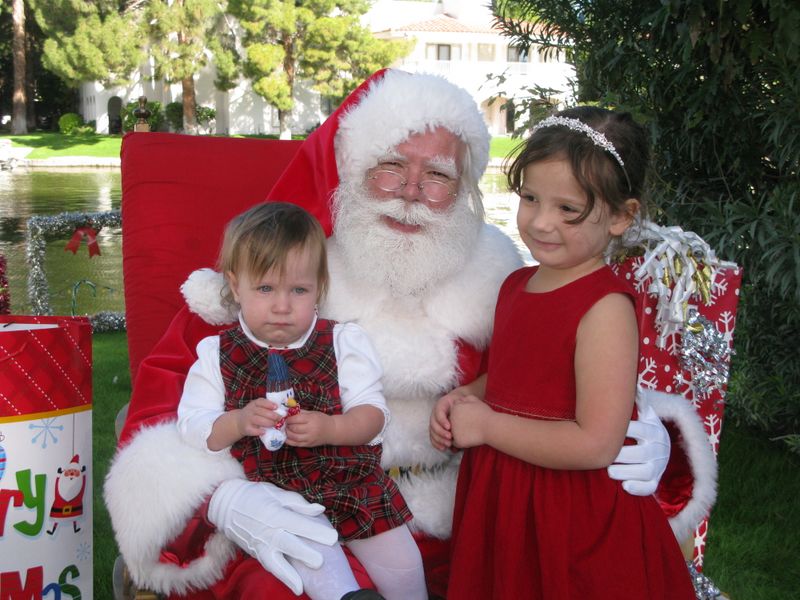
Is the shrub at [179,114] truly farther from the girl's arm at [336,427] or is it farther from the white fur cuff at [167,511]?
the girl's arm at [336,427]

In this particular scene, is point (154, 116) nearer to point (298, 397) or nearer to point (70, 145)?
point (70, 145)

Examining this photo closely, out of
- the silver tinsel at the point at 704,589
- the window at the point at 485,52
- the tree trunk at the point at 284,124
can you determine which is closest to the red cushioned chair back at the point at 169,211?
the silver tinsel at the point at 704,589

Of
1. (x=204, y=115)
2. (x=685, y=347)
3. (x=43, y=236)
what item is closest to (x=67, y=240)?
(x=43, y=236)

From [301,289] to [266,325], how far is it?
0.12 m

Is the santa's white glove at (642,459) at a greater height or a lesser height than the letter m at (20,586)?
greater

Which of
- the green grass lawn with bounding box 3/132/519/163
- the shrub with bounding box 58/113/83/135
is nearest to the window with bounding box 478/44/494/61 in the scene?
the green grass lawn with bounding box 3/132/519/163

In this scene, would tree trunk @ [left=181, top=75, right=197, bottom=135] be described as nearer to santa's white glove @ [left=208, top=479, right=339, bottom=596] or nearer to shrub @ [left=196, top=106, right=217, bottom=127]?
shrub @ [left=196, top=106, right=217, bottom=127]

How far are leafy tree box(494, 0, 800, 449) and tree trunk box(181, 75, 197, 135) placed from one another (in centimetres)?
2500

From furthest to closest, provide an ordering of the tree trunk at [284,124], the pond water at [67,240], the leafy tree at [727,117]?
the tree trunk at [284,124] → the pond water at [67,240] → the leafy tree at [727,117]

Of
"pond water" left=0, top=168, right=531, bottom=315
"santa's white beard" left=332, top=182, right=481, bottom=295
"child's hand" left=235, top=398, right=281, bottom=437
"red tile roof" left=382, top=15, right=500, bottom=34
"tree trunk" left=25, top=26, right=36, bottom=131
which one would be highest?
"red tile roof" left=382, top=15, right=500, bottom=34

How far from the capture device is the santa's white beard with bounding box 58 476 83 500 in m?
2.13

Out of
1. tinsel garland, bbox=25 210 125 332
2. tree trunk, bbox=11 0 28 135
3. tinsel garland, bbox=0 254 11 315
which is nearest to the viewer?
tinsel garland, bbox=0 254 11 315

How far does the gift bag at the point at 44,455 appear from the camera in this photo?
6.61ft

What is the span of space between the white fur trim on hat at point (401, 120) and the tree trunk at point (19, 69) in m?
31.7
